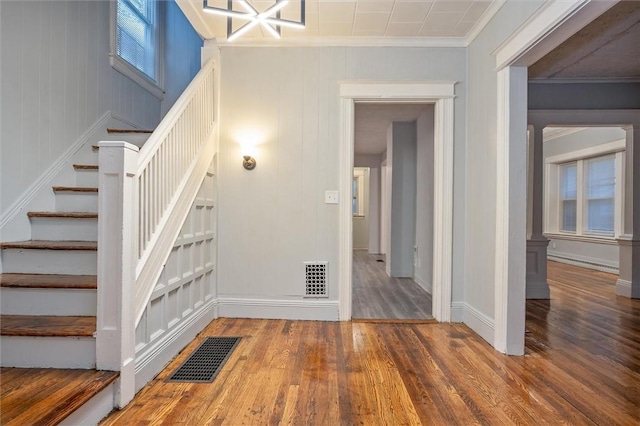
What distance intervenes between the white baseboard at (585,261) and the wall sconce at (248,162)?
6.38 meters

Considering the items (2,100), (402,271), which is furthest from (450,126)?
(2,100)

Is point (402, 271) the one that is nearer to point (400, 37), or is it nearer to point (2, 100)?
point (400, 37)

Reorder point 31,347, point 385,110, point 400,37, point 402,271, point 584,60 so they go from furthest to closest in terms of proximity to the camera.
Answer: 1. point 402,271
2. point 385,110
3. point 584,60
4. point 400,37
5. point 31,347

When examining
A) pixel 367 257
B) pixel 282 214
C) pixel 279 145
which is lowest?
pixel 367 257

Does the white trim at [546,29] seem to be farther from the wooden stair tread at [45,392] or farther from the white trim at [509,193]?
the wooden stair tread at [45,392]

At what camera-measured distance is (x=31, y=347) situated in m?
1.84

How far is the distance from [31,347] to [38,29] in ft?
7.18

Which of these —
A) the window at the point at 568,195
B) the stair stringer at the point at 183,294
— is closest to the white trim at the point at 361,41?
the stair stringer at the point at 183,294

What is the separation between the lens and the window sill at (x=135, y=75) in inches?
133

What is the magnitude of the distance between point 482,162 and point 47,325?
10.4ft

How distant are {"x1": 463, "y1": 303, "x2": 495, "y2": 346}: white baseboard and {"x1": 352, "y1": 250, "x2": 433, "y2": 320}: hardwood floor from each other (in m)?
0.39

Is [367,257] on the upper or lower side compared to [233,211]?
lower

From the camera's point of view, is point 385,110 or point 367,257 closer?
point 385,110

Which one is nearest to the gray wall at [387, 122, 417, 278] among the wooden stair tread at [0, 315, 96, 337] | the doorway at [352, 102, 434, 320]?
the doorway at [352, 102, 434, 320]
